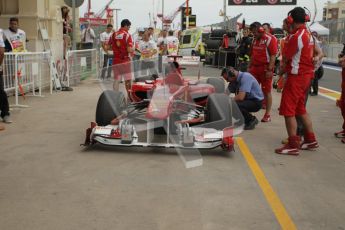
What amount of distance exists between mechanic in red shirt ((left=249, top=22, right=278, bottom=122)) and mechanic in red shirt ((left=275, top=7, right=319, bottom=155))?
2.17 metres

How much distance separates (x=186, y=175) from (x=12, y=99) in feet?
20.1

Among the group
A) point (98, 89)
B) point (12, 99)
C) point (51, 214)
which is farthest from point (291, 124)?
point (98, 89)

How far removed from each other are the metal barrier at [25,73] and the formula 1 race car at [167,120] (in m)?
3.23

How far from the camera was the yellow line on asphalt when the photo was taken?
3.63m

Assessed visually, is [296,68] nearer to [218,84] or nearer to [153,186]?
[153,186]

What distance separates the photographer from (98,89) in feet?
40.8

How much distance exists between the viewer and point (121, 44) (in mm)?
9883

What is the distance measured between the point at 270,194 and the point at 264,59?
425cm

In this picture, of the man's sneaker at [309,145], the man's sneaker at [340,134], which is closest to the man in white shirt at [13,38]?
the man's sneaker at [309,145]

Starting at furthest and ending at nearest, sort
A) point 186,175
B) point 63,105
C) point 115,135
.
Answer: point 63,105 < point 115,135 < point 186,175

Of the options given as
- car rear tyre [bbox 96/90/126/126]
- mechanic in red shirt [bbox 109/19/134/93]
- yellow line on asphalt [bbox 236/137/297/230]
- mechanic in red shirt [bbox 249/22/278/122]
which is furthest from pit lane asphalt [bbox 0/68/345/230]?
mechanic in red shirt [bbox 109/19/134/93]

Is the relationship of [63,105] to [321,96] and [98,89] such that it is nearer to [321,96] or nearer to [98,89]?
[98,89]

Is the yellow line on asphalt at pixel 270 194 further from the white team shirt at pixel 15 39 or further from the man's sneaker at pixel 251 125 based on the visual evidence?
the white team shirt at pixel 15 39

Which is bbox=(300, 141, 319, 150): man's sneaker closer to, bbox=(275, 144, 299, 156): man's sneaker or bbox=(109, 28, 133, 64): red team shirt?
bbox=(275, 144, 299, 156): man's sneaker
